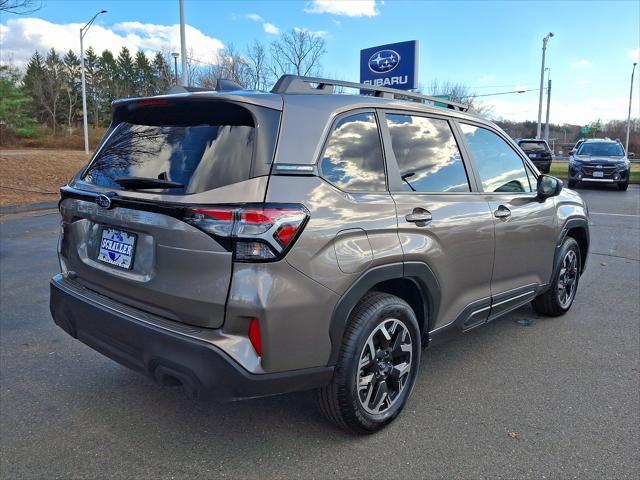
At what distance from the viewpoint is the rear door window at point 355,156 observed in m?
2.58

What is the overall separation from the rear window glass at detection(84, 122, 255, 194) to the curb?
11328 millimetres

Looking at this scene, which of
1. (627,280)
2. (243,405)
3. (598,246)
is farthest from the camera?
(598,246)

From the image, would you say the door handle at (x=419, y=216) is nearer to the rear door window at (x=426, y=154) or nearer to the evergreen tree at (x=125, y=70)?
the rear door window at (x=426, y=154)

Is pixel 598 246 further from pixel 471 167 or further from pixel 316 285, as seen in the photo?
pixel 316 285

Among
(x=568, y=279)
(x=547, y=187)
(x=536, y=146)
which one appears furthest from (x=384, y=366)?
Answer: (x=536, y=146)

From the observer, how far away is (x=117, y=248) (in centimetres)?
262

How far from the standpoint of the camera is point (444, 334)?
3.26 meters

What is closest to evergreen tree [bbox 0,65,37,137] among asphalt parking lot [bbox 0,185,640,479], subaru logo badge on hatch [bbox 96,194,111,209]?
asphalt parking lot [bbox 0,185,640,479]

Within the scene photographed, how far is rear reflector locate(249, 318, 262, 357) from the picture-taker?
7.28 feet

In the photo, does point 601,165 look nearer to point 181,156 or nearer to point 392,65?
point 392,65

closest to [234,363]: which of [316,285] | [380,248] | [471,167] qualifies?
[316,285]

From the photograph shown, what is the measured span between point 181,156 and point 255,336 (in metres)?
0.95

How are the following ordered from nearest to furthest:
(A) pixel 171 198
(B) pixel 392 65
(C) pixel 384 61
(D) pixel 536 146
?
(A) pixel 171 198, (B) pixel 392 65, (C) pixel 384 61, (D) pixel 536 146

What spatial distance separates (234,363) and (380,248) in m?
0.95
